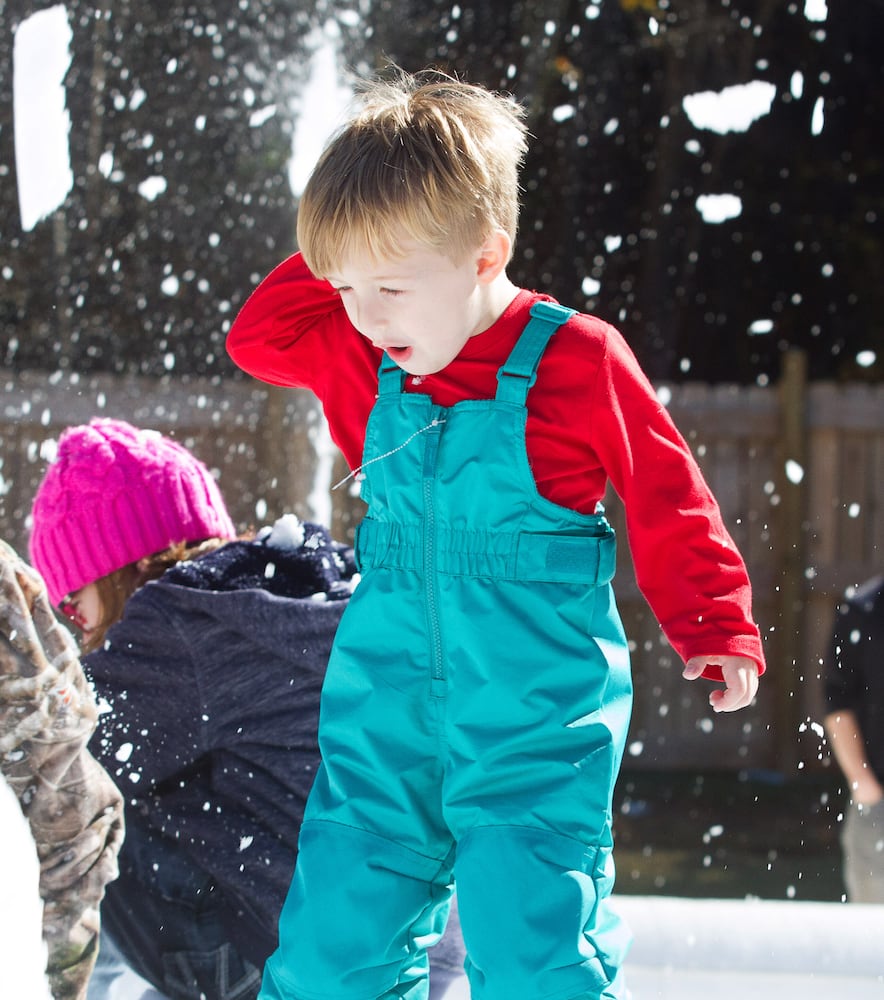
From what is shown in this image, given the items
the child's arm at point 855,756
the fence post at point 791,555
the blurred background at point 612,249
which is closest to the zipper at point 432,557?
the child's arm at point 855,756

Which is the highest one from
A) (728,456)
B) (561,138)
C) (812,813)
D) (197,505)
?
(561,138)

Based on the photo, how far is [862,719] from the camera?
3.08 m

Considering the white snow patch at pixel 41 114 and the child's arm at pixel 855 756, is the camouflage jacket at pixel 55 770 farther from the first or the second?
the white snow patch at pixel 41 114

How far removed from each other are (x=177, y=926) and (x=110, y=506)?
0.64 meters

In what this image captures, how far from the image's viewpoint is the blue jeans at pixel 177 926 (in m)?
1.77

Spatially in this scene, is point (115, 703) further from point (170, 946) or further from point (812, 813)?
point (812, 813)

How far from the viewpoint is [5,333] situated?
22.0 feet

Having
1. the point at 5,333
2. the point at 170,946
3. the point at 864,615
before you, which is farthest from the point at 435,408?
the point at 5,333

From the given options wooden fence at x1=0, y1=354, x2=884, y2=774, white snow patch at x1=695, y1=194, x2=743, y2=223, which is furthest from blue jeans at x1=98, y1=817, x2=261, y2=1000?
white snow patch at x1=695, y1=194, x2=743, y2=223

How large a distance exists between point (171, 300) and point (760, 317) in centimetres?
322

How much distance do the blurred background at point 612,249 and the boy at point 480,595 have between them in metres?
4.30

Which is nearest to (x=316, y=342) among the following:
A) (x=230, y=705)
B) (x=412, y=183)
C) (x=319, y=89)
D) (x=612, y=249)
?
(x=412, y=183)

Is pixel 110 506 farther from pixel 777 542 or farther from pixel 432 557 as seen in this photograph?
pixel 777 542

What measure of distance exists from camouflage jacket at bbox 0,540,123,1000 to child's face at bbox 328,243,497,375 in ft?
1.56
